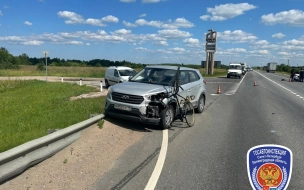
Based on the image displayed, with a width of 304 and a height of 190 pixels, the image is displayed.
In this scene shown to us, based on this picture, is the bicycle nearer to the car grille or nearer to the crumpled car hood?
the crumpled car hood

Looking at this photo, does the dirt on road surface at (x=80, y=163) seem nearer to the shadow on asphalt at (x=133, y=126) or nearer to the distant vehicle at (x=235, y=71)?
the shadow on asphalt at (x=133, y=126)

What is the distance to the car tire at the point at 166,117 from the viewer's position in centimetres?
745

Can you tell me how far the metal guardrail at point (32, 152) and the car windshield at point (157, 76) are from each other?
3199mm

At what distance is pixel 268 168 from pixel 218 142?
13.5ft

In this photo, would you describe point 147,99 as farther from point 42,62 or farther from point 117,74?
point 42,62

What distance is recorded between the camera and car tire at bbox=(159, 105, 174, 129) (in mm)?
7454

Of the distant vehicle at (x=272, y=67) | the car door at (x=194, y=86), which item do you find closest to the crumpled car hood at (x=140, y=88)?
the car door at (x=194, y=86)

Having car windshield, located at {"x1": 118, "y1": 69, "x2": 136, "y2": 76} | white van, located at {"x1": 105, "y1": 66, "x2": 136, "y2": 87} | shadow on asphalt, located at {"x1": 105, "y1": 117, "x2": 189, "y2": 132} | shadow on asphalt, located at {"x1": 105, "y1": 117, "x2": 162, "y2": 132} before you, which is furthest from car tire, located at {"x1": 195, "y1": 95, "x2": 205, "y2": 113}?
car windshield, located at {"x1": 118, "y1": 69, "x2": 136, "y2": 76}

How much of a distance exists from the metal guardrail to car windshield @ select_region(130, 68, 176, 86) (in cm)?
320

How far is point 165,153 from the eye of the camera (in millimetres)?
5652

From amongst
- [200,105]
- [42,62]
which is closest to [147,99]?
[200,105]

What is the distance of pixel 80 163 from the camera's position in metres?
4.95

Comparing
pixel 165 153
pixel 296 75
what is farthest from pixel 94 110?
pixel 296 75

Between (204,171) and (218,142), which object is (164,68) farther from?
(204,171)
